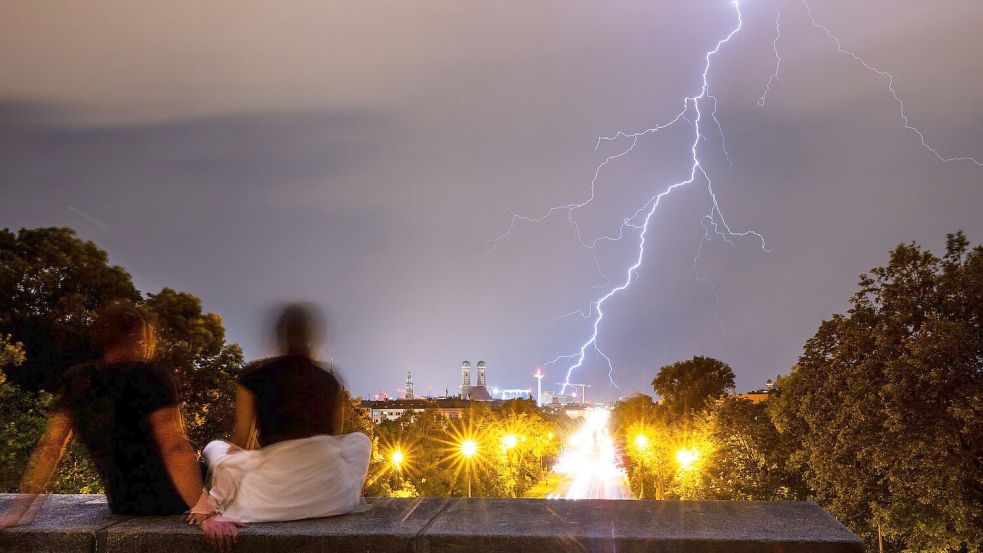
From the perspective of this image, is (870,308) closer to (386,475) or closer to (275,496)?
(275,496)

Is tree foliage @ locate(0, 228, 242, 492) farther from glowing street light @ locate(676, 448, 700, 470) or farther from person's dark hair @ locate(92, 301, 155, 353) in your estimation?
glowing street light @ locate(676, 448, 700, 470)

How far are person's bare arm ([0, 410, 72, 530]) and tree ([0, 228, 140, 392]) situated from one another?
24.2 m

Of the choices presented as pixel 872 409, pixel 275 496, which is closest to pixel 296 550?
pixel 275 496

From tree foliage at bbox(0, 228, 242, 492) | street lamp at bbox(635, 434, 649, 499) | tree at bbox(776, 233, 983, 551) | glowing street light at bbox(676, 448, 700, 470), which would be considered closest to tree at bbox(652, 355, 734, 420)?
street lamp at bbox(635, 434, 649, 499)

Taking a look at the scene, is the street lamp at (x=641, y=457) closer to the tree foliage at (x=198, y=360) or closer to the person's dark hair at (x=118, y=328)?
the tree foliage at (x=198, y=360)

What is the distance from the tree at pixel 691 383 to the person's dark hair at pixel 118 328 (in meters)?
57.6

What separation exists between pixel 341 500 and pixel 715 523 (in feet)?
6.51

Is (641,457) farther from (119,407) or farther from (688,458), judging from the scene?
(119,407)

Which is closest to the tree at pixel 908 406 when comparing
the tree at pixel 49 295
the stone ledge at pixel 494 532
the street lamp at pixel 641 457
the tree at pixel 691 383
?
the stone ledge at pixel 494 532

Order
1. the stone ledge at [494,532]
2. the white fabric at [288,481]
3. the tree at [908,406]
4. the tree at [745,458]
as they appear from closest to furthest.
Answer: the stone ledge at [494,532] < the white fabric at [288,481] < the tree at [908,406] < the tree at [745,458]

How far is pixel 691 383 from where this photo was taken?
62.9 m

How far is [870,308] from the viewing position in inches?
826

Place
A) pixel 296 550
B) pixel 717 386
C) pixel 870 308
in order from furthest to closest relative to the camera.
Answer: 1. pixel 717 386
2. pixel 870 308
3. pixel 296 550

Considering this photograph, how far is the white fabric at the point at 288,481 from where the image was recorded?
4.07 meters
